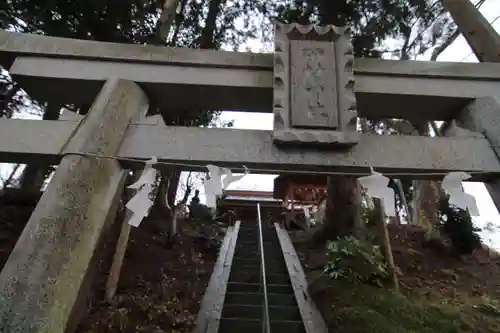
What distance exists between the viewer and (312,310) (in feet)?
18.3

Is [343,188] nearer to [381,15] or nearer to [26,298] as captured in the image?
[381,15]

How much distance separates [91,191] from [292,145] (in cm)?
142

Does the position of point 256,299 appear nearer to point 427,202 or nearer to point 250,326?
point 250,326

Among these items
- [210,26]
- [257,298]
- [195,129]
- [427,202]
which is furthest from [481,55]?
[427,202]

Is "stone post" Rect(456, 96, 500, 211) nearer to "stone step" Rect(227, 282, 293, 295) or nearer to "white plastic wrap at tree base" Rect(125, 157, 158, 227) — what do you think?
"white plastic wrap at tree base" Rect(125, 157, 158, 227)

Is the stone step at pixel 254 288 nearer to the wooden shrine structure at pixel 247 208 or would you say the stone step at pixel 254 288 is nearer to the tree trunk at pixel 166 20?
the tree trunk at pixel 166 20

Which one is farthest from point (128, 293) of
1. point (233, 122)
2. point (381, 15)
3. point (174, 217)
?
point (381, 15)

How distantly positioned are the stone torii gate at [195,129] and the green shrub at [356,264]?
2.83 m

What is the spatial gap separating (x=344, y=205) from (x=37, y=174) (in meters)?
6.86

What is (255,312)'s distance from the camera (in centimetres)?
568

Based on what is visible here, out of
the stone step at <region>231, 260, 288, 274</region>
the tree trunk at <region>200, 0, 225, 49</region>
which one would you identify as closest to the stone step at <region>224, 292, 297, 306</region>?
the stone step at <region>231, 260, 288, 274</region>

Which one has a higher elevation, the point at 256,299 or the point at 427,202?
the point at 427,202

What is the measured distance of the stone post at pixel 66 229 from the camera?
205 cm

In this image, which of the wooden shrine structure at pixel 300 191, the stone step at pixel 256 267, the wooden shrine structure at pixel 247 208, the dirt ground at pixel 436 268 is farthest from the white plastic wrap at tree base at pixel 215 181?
the wooden shrine structure at pixel 300 191
